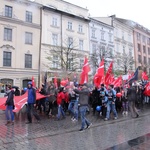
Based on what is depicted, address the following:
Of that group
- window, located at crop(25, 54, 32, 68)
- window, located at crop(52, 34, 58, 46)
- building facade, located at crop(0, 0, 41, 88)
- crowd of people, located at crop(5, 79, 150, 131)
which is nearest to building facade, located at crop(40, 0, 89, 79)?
A: window, located at crop(52, 34, 58, 46)

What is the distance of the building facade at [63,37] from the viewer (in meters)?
29.5

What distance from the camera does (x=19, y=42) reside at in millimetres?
29391

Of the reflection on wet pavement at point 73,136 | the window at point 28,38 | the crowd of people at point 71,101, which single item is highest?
the window at point 28,38

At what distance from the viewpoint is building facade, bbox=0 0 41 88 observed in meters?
27.9

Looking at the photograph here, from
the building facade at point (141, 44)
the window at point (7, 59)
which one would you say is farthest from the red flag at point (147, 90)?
the building facade at point (141, 44)

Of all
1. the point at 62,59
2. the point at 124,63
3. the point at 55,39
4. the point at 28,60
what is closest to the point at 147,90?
the point at 62,59

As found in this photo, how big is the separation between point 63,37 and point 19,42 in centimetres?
693

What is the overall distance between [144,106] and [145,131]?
858 cm

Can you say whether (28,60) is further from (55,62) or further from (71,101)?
(71,101)

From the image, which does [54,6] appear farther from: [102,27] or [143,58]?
[143,58]

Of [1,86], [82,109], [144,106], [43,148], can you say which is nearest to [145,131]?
[82,109]

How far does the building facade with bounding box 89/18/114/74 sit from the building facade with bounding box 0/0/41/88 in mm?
9115

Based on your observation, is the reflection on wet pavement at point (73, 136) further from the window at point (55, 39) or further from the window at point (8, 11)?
the window at point (55, 39)

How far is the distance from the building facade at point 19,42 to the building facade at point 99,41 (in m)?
9.11
